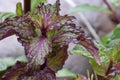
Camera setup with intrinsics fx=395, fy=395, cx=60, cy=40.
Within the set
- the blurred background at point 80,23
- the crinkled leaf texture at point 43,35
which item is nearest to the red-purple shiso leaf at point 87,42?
the crinkled leaf texture at point 43,35

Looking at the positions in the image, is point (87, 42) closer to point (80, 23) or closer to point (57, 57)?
point (57, 57)

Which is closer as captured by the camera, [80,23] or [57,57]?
[57,57]

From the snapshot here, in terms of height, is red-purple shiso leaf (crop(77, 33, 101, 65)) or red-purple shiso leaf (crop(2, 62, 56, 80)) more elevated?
red-purple shiso leaf (crop(77, 33, 101, 65))

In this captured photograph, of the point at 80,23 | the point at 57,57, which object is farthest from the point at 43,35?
the point at 80,23

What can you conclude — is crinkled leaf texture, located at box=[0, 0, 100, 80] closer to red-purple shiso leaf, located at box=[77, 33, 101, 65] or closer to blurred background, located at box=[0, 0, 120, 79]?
red-purple shiso leaf, located at box=[77, 33, 101, 65]

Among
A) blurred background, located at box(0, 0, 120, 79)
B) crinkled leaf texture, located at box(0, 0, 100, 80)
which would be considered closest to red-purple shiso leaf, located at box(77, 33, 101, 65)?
crinkled leaf texture, located at box(0, 0, 100, 80)

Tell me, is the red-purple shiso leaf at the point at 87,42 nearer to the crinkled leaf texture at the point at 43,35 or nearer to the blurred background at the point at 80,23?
the crinkled leaf texture at the point at 43,35
